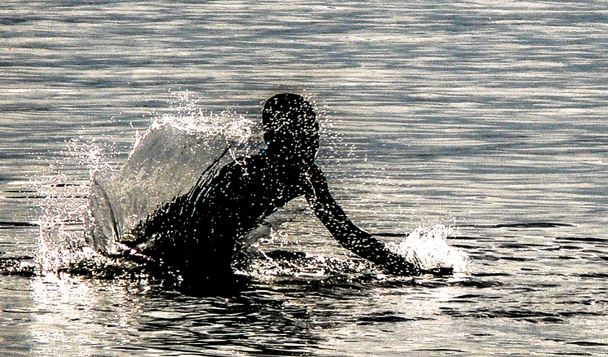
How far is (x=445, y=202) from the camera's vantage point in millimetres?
16281

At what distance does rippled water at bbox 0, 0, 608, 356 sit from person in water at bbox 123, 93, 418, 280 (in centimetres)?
41

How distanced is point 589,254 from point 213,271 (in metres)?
2.88

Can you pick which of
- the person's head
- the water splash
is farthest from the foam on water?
the person's head

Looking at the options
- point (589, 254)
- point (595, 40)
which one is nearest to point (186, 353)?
point (589, 254)

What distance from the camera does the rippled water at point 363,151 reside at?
11180 millimetres

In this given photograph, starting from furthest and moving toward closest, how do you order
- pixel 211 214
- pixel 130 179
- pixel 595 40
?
1. pixel 595 40
2. pixel 130 179
3. pixel 211 214

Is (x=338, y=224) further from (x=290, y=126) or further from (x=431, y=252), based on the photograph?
→ (x=431, y=252)

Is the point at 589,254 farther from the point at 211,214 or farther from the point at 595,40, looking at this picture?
the point at 595,40

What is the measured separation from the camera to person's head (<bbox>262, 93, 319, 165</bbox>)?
12242mm

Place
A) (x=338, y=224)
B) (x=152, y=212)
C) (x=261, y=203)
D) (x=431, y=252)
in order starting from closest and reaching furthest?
(x=338, y=224) → (x=261, y=203) → (x=431, y=252) → (x=152, y=212)

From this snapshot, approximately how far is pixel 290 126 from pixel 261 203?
0.81 metres

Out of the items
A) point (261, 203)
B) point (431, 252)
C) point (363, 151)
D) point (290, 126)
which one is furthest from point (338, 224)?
point (363, 151)

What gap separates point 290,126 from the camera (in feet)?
40.2

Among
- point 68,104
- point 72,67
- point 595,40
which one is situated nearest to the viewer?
point 68,104
